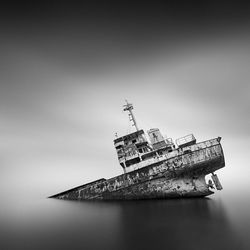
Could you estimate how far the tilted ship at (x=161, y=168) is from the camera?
19.0 metres

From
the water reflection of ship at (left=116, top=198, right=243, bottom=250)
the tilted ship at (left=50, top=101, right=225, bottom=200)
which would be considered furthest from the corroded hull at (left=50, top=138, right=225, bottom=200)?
the water reflection of ship at (left=116, top=198, right=243, bottom=250)

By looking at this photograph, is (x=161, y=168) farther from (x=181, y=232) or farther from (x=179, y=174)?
(x=181, y=232)

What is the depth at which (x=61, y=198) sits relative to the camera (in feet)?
108

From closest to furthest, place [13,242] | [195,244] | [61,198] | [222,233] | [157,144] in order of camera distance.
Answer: [195,244] → [222,233] → [13,242] → [157,144] → [61,198]

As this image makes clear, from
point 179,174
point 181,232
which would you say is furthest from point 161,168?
point 181,232

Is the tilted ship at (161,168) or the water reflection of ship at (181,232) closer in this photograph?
the water reflection of ship at (181,232)

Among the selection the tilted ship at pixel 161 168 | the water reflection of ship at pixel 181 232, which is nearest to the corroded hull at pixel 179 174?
the tilted ship at pixel 161 168

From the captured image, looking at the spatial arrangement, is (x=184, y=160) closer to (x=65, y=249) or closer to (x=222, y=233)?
(x=222, y=233)

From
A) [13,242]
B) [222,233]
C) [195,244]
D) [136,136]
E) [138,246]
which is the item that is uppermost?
[136,136]

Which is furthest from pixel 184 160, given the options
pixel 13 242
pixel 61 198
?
pixel 61 198

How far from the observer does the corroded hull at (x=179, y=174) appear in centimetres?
1892

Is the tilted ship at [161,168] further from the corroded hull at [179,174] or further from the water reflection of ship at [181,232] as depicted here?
the water reflection of ship at [181,232]

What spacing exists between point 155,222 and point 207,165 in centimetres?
1135

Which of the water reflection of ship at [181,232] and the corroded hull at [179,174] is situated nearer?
the water reflection of ship at [181,232]
